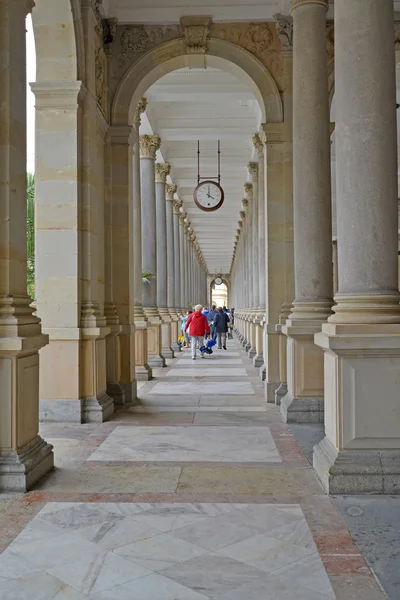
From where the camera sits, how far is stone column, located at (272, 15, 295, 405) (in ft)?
34.1

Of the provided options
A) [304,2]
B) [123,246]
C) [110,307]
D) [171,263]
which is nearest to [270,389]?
[110,307]

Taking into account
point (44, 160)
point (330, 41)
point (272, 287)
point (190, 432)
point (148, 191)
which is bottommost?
point (190, 432)

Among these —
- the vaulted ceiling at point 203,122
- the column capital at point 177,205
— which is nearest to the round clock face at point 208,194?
the vaulted ceiling at point 203,122

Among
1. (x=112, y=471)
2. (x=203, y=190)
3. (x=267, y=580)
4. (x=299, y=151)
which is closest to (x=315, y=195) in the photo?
(x=299, y=151)

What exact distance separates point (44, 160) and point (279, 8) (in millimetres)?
4828

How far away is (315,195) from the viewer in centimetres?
834

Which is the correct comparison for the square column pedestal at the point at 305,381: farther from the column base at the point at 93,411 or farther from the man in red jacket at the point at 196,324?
the man in red jacket at the point at 196,324

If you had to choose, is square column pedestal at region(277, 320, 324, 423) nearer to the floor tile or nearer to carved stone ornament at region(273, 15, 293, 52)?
the floor tile

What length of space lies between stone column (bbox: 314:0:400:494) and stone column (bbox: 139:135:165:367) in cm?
1134

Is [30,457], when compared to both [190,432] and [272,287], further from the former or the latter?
[272,287]

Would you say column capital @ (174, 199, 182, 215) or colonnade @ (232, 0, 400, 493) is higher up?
column capital @ (174, 199, 182, 215)

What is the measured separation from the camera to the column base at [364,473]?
511 cm

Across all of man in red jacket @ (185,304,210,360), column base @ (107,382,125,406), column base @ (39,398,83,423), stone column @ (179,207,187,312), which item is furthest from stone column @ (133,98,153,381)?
stone column @ (179,207,187,312)

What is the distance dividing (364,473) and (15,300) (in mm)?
3342
